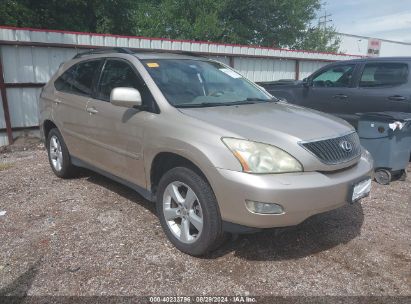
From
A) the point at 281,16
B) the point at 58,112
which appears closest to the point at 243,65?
the point at 58,112

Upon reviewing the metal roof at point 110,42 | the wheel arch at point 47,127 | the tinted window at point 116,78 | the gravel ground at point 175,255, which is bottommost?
the gravel ground at point 175,255

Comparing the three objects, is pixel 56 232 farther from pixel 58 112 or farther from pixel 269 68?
pixel 269 68

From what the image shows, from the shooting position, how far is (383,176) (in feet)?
17.8

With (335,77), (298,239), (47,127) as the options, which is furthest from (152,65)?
(335,77)

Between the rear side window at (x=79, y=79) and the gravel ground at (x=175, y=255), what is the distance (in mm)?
1326

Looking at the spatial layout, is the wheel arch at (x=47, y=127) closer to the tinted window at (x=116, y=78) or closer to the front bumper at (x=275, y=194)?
the tinted window at (x=116, y=78)

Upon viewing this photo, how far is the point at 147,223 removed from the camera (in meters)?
3.97

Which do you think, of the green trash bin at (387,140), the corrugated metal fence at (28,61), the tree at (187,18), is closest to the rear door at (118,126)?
the corrugated metal fence at (28,61)

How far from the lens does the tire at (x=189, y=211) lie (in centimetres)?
298

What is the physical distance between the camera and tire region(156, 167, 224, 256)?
2.98 m

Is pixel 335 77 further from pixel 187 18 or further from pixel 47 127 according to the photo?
pixel 187 18

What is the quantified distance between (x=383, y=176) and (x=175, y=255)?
11.5 feet

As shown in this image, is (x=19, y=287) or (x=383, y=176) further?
(x=383, y=176)

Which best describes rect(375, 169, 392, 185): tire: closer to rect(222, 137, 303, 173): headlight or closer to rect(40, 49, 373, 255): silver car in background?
rect(40, 49, 373, 255): silver car in background
